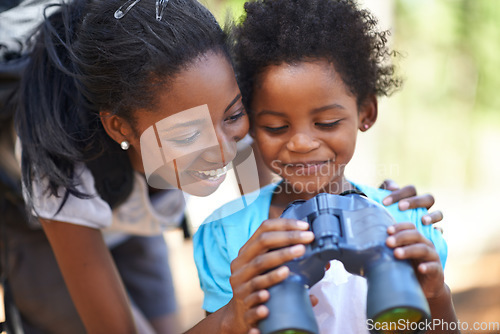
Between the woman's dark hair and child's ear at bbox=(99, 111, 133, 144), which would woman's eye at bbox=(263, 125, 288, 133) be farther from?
child's ear at bbox=(99, 111, 133, 144)

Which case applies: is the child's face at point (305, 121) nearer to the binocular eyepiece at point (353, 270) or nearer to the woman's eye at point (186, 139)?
the woman's eye at point (186, 139)

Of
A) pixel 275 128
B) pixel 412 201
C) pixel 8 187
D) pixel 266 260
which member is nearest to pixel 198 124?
pixel 275 128

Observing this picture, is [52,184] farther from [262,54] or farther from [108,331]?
[262,54]

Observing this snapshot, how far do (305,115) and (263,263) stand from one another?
389 mm

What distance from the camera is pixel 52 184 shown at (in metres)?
1.28

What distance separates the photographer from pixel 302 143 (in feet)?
3.56

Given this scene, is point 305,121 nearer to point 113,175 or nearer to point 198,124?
point 198,124

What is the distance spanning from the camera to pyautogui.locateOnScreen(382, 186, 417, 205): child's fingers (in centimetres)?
116

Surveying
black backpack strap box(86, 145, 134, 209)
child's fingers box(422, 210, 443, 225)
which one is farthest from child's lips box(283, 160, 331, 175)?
black backpack strap box(86, 145, 134, 209)

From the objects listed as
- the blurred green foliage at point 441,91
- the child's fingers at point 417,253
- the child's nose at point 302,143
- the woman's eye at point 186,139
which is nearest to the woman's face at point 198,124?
the woman's eye at point 186,139

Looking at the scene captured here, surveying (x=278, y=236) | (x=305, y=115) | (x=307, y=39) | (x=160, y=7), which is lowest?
(x=278, y=236)

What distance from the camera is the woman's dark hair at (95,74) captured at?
1107 mm

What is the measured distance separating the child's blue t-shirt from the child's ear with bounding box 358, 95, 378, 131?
0.16 meters

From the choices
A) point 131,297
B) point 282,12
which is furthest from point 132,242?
point 282,12
